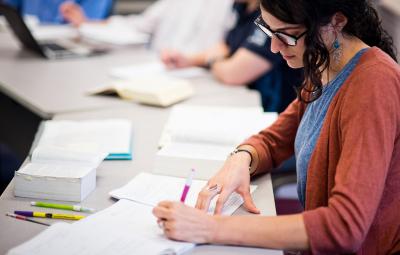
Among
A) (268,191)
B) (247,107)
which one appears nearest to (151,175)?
(268,191)

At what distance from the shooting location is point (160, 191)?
1.27m

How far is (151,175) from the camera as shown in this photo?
1.37m

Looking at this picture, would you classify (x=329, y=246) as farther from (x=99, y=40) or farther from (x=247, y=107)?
(x=99, y=40)

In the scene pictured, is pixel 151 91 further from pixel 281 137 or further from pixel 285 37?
pixel 285 37

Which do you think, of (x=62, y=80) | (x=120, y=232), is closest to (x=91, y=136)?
(x=120, y=232)

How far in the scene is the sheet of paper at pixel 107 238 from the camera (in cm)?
100

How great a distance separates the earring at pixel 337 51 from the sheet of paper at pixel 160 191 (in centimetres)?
36

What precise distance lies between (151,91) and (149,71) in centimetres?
42

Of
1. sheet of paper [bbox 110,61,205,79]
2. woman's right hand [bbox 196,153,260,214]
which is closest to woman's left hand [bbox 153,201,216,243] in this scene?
woman's right hand [bbox 196,153,260,214]

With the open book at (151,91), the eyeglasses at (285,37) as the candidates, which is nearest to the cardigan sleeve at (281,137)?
the eyeglasses at (285,37)

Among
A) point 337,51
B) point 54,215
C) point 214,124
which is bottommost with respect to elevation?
point 54,215

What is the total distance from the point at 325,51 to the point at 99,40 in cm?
186

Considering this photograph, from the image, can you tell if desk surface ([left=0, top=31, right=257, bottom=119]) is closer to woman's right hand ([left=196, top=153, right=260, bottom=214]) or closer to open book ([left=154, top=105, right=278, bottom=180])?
open book ([left=154, top=105, right=278, bottom=180])

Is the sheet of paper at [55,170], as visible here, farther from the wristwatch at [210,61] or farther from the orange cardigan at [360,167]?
the wristwatch at [210,61]
